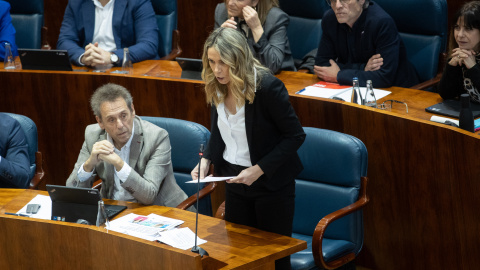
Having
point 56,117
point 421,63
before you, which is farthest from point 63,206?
point 421,63

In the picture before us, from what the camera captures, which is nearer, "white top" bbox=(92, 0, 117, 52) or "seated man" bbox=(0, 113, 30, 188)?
"seated man" bbox=(0, 113, 30, 188)

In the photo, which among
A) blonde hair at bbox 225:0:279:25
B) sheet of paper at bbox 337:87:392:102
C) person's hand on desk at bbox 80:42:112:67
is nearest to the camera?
sheet of paper at bbox 337:87:392:102

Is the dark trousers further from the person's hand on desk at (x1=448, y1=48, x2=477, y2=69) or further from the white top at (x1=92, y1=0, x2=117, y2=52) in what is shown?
the white top at (x1=92, y1=0, x2=117, y2=52)

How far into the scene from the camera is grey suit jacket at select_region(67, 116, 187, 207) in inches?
114

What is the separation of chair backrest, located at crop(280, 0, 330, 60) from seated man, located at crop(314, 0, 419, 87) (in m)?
0.52

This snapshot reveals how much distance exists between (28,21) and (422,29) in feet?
8.41

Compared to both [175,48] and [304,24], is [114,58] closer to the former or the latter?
[175,48]

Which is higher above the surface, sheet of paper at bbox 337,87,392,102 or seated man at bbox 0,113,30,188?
sheet of paper at bbox 337,87,392,102

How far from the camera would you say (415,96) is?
134 inches

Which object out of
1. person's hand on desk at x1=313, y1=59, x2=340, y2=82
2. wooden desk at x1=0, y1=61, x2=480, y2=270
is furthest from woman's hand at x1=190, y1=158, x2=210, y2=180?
person's hand on desk at x1=313, y1=59, x2=340, y2=82

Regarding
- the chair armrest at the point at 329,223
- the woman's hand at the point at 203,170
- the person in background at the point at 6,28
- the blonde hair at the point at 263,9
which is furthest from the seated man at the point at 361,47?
the person in background at the point at 6,28

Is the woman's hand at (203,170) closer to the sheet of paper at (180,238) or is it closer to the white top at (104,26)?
the sheet of paper at (180,238)

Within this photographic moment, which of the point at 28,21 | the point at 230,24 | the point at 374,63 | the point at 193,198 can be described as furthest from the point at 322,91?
the point at 28,21

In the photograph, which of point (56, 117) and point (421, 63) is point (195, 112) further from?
point (421, 63)
